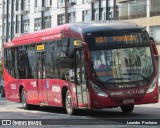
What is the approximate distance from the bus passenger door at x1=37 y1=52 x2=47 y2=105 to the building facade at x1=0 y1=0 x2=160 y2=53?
62.9ft

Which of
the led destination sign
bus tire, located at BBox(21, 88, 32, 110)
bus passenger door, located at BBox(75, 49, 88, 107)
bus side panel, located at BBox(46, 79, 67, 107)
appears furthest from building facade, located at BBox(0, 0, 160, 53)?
the led destination sign

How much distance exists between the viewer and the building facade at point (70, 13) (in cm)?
5156

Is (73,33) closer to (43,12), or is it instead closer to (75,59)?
(75,59)

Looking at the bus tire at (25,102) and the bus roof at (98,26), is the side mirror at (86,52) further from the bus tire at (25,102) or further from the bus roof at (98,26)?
the bus tire at (25,102)

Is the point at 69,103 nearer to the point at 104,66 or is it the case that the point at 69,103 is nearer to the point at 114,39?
the point at 104,66

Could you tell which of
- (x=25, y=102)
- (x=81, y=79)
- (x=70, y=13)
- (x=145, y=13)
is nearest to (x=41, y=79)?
(x=25, y=102)

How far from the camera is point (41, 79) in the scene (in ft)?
70.2

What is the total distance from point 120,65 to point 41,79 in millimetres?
4903

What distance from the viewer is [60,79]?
1945 centimetres

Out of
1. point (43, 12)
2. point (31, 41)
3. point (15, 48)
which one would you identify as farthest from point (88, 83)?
point (43, 12)

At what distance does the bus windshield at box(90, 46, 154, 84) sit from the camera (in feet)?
56.8

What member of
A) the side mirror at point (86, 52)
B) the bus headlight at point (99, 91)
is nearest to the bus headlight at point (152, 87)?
the bus headlight at point (99, 91)

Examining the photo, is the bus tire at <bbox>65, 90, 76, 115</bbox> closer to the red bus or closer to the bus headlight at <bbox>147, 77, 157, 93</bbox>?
the red bus

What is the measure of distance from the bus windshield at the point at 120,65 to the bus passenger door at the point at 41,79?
4.25m
